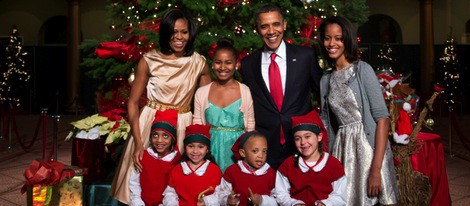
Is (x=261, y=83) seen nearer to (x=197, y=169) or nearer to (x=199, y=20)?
(x=197, y=169)

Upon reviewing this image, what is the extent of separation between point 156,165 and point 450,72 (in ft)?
42.5

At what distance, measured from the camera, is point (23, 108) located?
17.7 meters

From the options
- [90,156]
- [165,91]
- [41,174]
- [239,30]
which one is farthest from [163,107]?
[90,156]

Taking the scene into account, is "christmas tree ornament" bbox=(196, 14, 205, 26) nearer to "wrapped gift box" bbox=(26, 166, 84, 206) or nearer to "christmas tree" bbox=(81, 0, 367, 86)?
"christmas tree" bbox=(81, 0, 367, 86)

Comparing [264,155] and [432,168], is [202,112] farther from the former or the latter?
[432,168]

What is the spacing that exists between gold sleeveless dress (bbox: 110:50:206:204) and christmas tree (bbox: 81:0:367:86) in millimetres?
1178

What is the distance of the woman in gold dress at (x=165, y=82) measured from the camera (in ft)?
12.4

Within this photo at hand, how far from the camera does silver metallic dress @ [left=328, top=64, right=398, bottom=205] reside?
3.33m

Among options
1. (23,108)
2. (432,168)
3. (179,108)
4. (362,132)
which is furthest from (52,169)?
(23,108)

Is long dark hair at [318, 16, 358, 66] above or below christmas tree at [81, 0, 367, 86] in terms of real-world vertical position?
below

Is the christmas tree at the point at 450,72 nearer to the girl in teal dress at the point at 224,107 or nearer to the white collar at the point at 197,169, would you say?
the girl in teal dress at the point at 224,107

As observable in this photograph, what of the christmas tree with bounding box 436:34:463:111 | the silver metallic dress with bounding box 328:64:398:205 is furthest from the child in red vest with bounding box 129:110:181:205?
the christmas tree with bounding box 436:34:463:111

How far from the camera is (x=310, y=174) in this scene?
3.38 m

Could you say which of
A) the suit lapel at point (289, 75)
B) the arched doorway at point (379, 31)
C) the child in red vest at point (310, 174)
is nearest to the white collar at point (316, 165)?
the child in red vest at point (310, 174)
